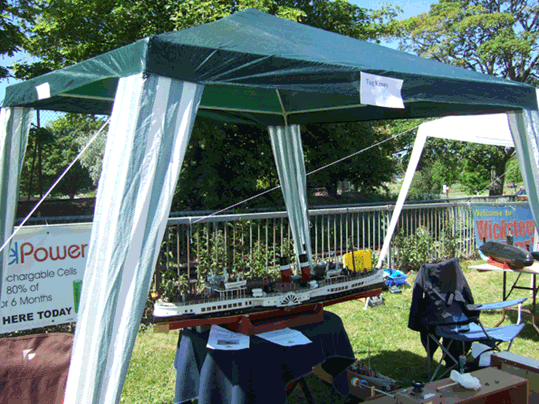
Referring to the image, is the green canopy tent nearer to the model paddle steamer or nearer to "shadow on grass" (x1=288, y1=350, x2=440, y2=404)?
the model paddle steamer

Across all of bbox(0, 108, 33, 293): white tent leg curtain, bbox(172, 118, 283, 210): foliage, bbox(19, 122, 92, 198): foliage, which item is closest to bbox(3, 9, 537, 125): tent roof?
bbox(0, 108, 33, 293): white tent leg curtain

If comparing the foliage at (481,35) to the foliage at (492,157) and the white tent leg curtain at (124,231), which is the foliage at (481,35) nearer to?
the foliage at (492,157)

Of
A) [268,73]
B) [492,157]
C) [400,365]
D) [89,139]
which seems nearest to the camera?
[268,73]

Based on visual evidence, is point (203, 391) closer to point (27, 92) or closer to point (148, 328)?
point (27, 92)

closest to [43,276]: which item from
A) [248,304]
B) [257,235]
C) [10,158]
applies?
[10,158]

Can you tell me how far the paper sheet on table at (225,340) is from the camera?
8.18ft

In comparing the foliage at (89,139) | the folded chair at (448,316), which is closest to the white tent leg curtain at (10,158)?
the folded chair at (448,316)

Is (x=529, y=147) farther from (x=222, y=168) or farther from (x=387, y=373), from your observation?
(x=222, y=168)

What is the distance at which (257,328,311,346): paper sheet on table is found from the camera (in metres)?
2.64

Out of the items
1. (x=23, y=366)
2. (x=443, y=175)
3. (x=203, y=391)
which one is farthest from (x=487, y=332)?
(x=443, y=175)

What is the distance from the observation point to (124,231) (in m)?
2.04

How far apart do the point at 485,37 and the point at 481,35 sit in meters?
0.24

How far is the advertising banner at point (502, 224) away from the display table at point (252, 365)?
552 centimetres

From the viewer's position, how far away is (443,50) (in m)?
21.5
